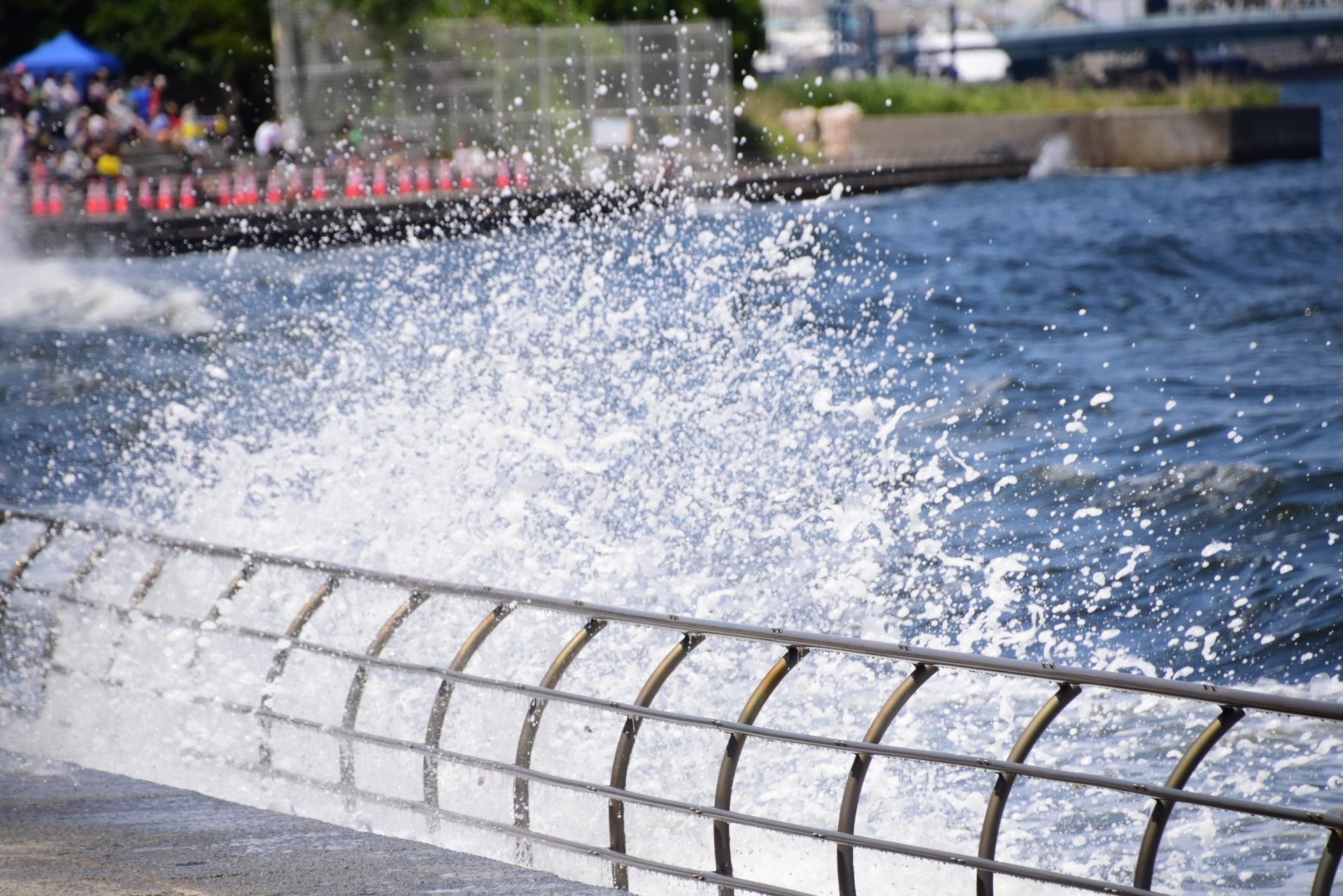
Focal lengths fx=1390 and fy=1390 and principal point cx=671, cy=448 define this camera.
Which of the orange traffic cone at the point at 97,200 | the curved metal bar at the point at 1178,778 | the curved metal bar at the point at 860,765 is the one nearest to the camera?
the curved metal bar at the point at 1178,778

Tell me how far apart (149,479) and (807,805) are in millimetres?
9362

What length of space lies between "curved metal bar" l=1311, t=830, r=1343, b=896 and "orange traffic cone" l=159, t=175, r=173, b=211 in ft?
82.6

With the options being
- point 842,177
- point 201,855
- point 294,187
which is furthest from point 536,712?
point 842,177

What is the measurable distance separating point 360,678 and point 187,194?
77.7ft

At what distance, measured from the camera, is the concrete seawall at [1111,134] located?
3894 cm

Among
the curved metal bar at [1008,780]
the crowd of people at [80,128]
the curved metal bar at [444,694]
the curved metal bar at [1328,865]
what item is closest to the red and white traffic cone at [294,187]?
the crowd of people at [80,128]

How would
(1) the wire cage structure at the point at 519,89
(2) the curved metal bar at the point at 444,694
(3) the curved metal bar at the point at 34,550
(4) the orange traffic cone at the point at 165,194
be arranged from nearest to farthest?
(2) the curved metal bar at the point at 444,694
(3) the curved metal bar at the point at 34,550
(4) the orange traffic cone at the point at 165,194
(1) the wire cage structure at the point at 519,89

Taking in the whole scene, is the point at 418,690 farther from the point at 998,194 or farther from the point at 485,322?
the point at 998,194

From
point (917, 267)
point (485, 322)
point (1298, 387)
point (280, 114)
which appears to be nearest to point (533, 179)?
point (280, 114)

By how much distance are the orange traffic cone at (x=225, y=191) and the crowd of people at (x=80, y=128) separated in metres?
1.74

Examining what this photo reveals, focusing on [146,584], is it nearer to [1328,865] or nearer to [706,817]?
[706,817]

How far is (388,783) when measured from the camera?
Result: 588cm

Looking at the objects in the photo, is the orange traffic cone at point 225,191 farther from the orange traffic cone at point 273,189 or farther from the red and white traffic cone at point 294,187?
the red and white traffic cone at point 294,187

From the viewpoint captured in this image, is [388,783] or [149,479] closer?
[388,783]
